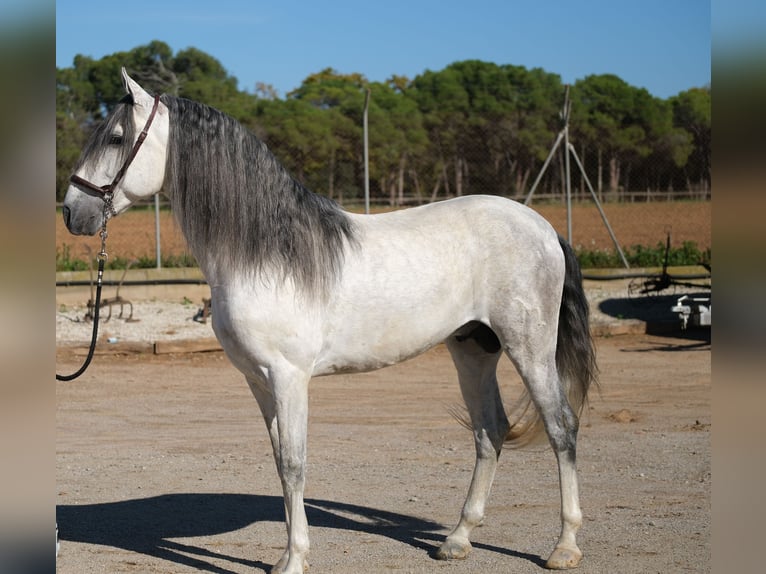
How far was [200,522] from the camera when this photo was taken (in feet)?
14.6

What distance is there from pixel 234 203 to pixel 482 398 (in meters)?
1.59

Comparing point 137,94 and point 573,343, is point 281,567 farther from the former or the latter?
point 137,94

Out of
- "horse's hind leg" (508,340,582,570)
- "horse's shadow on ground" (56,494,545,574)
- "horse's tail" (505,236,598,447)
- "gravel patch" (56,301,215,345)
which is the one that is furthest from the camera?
"gravel patch" (56,301,215,345)

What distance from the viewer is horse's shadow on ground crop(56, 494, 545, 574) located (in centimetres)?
404

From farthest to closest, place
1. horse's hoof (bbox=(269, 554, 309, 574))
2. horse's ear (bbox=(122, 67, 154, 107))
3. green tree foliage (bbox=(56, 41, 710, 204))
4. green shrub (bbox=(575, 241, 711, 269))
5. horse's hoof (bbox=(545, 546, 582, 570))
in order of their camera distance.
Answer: green shrub (bbox=(575, 241, 711, 269))
green tree foliage (bbox=(56, 41, 710, 204))
horse's hoof (bbox=(545, 546, 582, 570))
horse's hoof (bbox=(269, 554, 309, 574))
horse's ear (bbox=(122, 67, 154, 107))

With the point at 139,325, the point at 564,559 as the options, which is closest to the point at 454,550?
the point at 564,559

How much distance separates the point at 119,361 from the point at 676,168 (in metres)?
9.66

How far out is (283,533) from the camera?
4293 mm

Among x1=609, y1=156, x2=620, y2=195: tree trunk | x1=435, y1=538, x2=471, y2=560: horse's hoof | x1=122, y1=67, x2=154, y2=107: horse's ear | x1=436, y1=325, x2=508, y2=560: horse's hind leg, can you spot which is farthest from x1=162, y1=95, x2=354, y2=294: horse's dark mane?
x1=609, y1=156, x2=620, y2=195: tree trunk

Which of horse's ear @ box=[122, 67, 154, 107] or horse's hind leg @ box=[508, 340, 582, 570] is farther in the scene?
horse's hind leg @ box=[508, 340, 582, 570]

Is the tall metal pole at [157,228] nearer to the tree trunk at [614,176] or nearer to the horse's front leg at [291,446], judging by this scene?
the tree trunk at [614,176]

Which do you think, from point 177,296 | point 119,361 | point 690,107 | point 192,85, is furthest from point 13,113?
point 690,107

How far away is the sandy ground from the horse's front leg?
29 cm

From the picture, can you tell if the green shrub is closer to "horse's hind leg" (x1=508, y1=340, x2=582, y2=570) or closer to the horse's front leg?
"horse's hind leg" (x1=508, y1=340, x2=582, y2=570)
